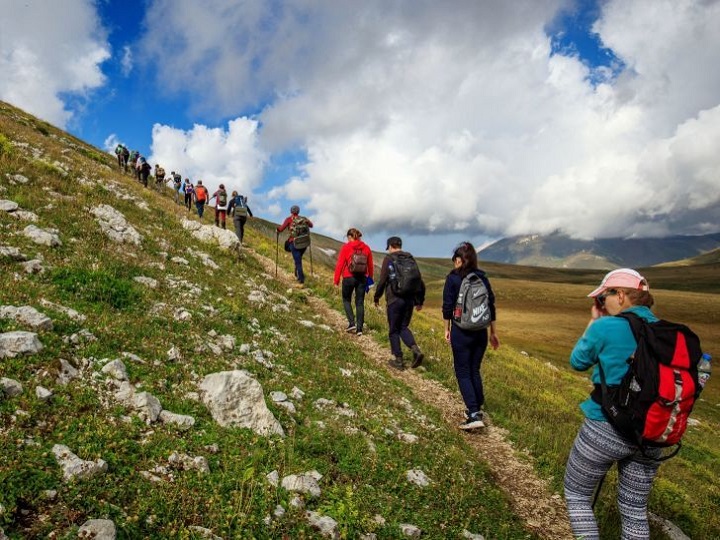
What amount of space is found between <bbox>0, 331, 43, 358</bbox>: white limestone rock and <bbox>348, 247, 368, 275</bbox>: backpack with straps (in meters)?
9.05

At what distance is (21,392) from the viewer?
15.7ft

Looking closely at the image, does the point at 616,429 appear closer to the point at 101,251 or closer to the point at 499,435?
the point at 499,435

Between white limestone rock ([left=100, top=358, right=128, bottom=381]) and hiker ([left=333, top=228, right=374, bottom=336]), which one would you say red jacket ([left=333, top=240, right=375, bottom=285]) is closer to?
hiker ([left=333, top=228, right=374, bottom=336])

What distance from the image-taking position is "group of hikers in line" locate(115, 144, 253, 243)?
25.9m

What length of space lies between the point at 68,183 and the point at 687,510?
2151cm

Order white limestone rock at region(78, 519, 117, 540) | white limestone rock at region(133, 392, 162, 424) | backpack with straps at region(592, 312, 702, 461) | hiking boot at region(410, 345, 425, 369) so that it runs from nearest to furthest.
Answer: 1. white limestone rock at region(78, 519, 117, 540)
2. backpack with straps at region(592, 312, 702, 461)
3. white limestone rock at region(133, 392, 162, 424)
4. hiking boot at region(410, 345, 425, 369)

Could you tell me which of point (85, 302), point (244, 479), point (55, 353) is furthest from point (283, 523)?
point (85, 302)

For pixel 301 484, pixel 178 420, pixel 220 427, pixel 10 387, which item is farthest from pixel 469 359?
pixel 10 387

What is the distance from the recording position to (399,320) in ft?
38.3

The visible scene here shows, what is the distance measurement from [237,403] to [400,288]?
19.9ft

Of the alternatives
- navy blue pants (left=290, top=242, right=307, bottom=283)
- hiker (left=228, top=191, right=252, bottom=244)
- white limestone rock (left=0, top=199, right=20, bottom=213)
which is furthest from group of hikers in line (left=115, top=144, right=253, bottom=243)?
white limestone rock (left=0, top=199, right=20, bottom=213)

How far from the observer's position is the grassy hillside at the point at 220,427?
4.15 metres

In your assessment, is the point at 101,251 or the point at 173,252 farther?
the point at 173,252

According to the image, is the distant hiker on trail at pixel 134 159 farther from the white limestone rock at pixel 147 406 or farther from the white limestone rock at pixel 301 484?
the white limestone rock at pixel 301 484
